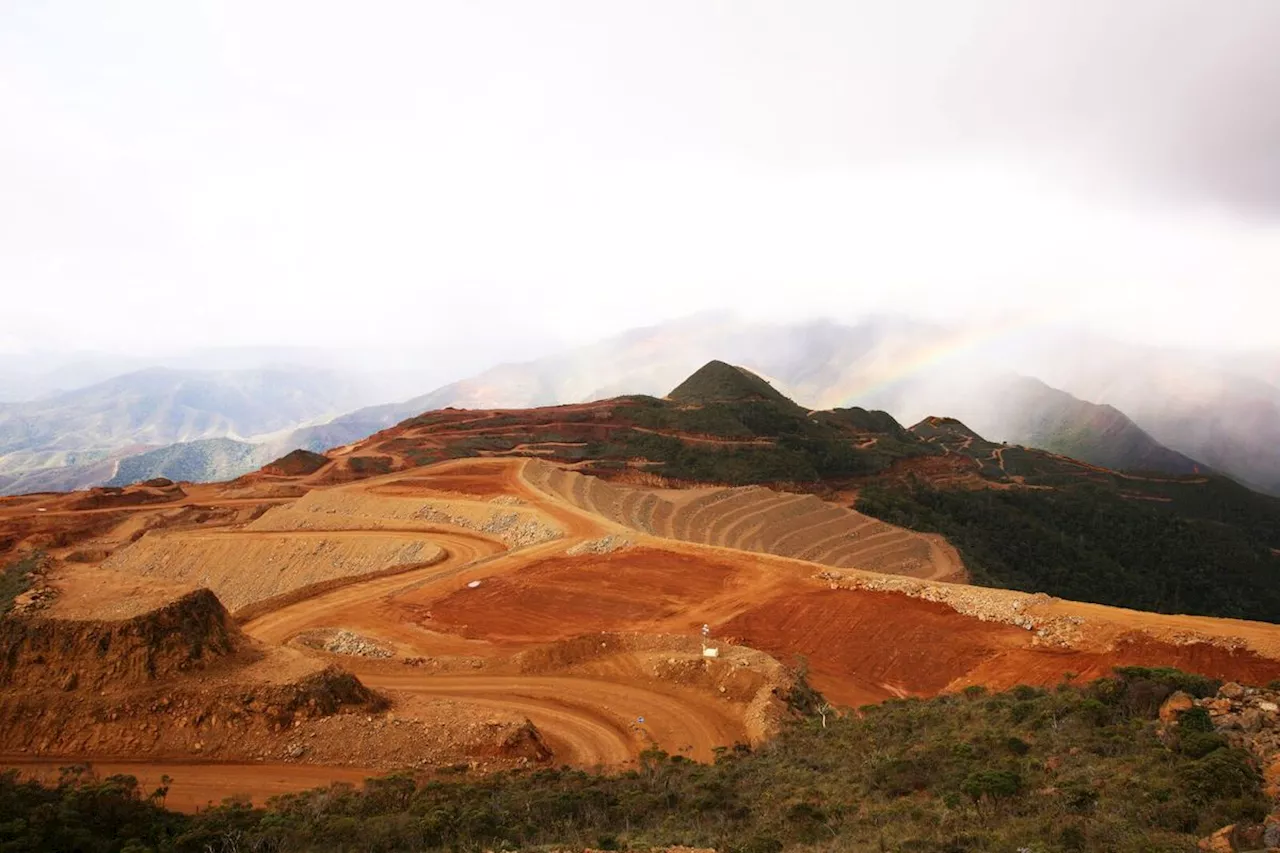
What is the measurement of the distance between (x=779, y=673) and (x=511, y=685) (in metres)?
8.61

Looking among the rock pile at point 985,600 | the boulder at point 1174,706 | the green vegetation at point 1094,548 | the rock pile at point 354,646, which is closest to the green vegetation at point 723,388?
the green vegetation at point 1094,548

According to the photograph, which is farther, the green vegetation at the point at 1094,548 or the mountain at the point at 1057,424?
the mountain at the point at 1057,424

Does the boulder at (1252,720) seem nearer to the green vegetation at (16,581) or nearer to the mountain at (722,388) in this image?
the green vegetation at (16,581)

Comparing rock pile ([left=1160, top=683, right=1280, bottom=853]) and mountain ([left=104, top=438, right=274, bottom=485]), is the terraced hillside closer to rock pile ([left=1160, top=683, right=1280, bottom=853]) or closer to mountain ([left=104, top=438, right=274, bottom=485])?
rock pile ([left=1160, top=683, right=1280, bottom=853])

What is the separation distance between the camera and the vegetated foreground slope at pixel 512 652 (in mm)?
15617

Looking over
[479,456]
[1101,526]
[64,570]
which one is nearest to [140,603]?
[64,570]

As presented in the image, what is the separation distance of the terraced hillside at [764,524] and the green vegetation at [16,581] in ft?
101

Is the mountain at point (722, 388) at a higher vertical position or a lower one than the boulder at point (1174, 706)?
higher

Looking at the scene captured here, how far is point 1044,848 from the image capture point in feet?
24.0

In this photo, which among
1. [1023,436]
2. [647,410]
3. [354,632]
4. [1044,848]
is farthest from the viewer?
[1023,436]

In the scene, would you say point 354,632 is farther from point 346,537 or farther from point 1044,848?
point 1044,848

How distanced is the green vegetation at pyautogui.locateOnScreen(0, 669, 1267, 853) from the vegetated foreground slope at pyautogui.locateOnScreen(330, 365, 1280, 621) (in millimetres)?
39881

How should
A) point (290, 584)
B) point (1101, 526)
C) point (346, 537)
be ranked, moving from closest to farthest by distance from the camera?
point (290, 584), point (346, 537), point (1101, 526)

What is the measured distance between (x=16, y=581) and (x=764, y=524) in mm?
42808
